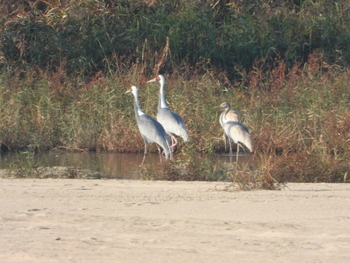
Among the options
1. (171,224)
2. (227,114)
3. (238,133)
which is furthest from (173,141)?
(171,224)

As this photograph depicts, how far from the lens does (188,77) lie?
48.1ft

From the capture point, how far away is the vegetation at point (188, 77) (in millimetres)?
10945

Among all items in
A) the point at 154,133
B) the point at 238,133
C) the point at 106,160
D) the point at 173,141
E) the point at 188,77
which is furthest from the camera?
the point at 188,77

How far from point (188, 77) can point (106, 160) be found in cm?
438

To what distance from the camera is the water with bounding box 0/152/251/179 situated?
31.3 ft

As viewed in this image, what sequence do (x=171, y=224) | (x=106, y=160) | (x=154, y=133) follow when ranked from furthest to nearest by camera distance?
(x=106, y=160) < (x=154, y=133) < (x=171, y=224)

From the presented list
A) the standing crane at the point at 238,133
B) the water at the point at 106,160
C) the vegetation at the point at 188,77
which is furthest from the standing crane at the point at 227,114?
the water at the point at 106,160

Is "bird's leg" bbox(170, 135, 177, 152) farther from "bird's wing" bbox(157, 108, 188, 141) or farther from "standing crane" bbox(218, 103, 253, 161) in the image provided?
"standing crane" bbox(218, 103, 253, 161)

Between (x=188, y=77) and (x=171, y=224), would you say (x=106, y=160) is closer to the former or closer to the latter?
(x=188, y=77)

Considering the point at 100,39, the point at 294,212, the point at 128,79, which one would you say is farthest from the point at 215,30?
the point at 294,212

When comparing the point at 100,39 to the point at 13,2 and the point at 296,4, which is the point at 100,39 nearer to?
the point at 13,2

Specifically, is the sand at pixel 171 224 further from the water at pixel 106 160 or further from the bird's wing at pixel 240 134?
the bird's wing at pixel 240 134

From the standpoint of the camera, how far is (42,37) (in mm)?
16188

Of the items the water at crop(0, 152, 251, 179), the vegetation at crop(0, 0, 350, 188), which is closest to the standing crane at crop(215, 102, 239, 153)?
the vegetation at crop(0, 0, 350, 188)
